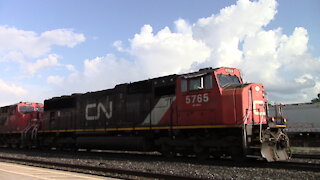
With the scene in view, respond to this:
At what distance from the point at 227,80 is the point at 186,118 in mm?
2229

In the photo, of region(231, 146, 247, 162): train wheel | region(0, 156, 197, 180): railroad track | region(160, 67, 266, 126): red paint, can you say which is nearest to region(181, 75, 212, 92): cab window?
region(160, 67, 266, 126): red paint

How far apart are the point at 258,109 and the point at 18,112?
1837 cm

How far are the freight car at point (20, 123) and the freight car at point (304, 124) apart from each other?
59.0 ft

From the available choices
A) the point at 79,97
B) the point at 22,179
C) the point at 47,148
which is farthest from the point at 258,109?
the point at 47,148

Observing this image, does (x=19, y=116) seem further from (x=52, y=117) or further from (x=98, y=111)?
(x=98, y=111)

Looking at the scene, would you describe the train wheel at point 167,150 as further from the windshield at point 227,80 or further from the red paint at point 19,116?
the red paint at point 19,116

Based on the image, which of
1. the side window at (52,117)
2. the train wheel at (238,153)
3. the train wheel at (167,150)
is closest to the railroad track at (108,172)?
the train wheel at (238,153)

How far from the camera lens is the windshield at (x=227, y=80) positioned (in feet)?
38.7

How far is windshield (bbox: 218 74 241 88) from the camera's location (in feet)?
38.7

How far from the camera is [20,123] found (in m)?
22.6

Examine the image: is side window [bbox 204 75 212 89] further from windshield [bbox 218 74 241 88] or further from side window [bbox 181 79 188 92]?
side window [bbox 181 79 188 92]

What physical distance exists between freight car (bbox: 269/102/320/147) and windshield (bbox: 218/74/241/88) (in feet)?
38.4

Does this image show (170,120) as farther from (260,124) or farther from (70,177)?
(70,177)

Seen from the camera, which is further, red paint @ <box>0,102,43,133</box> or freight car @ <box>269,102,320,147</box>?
freight car @ <box>269,102,320,147</box>
